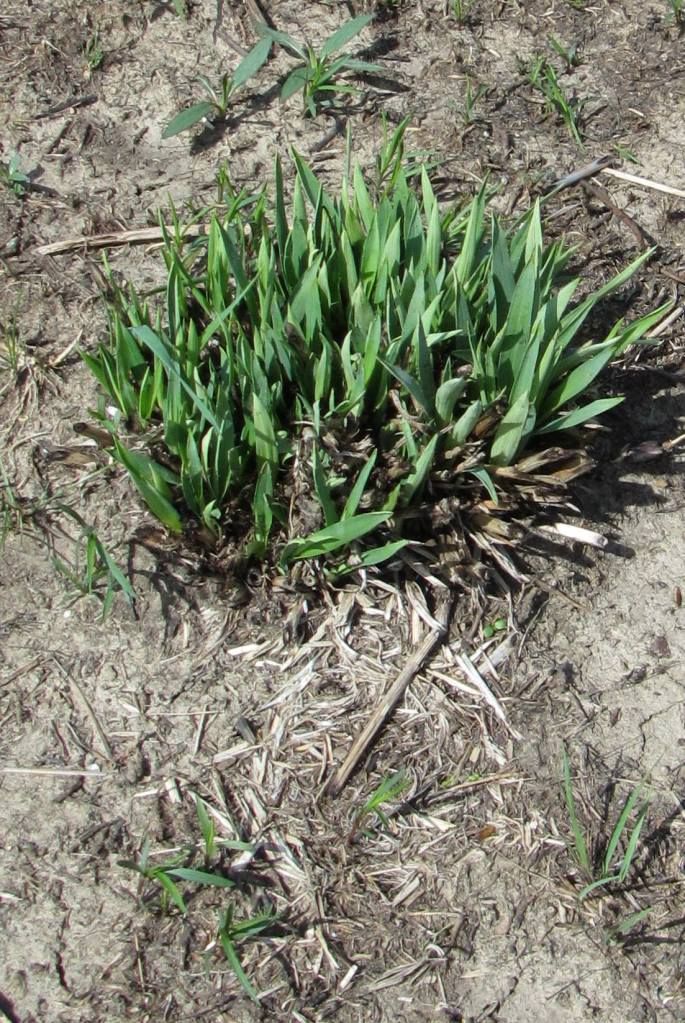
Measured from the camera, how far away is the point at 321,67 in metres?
3.11

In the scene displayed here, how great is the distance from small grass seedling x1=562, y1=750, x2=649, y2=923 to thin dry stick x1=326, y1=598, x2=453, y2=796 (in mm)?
364

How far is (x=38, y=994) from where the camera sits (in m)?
2.16

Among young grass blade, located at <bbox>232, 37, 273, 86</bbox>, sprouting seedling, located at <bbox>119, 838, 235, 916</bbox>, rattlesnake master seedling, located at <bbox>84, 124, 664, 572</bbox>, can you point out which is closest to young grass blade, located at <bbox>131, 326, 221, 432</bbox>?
rattlesnake master seedling, located at <bbox>84, 124, 664, 572</bbox>

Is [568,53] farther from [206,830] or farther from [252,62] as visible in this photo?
[206,830]

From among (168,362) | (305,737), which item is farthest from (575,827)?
(168,362)

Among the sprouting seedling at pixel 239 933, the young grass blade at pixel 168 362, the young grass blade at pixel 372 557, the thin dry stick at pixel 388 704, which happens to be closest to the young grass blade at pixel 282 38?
the young grass blade at pixel 168 362

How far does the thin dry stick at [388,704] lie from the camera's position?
93.1 inches

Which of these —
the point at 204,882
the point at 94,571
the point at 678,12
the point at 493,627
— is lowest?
the point at 204,882

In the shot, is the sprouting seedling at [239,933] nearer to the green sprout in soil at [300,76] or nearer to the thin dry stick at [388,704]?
the thin dry stick at [388,704]

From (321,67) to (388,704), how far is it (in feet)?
5.76

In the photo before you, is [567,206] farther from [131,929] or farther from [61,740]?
→ [131,929]

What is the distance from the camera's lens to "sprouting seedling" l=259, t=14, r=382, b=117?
309 centimetres

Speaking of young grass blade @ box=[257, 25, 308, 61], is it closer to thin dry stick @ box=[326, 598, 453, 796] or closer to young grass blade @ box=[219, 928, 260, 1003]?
thin dry stick @ box=[326, 598, 453, 796]

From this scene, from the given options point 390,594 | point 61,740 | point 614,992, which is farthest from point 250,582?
point 614,992
